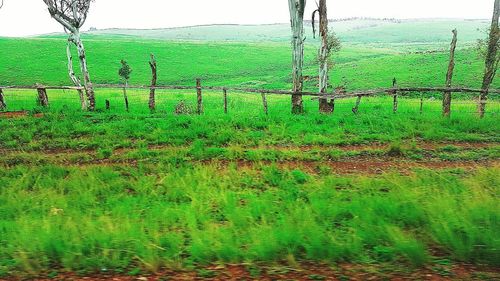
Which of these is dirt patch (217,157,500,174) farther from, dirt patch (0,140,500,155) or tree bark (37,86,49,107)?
tree bark (37,86,49,107)

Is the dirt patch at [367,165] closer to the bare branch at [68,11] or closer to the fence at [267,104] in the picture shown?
the fence at [267,104]

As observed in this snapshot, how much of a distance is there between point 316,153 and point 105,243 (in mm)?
6858

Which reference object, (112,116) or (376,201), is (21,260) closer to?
(376,201)

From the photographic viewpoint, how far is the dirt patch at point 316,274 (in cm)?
363

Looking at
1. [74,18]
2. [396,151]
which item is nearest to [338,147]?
[396,151]

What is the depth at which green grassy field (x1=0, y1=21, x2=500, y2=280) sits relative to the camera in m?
4.00

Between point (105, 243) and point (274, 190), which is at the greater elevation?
point (105, 243)

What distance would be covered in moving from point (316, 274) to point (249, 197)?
287 centimetres

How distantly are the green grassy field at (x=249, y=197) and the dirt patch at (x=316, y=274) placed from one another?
2cm

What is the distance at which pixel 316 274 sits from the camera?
147 inches

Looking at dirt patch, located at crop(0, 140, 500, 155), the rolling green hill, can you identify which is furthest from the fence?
the rolling green hill

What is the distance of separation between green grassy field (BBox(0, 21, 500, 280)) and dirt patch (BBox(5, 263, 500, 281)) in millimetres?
21

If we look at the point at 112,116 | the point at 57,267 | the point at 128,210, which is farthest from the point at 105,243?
the point at 112,116

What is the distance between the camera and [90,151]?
10.7 m
